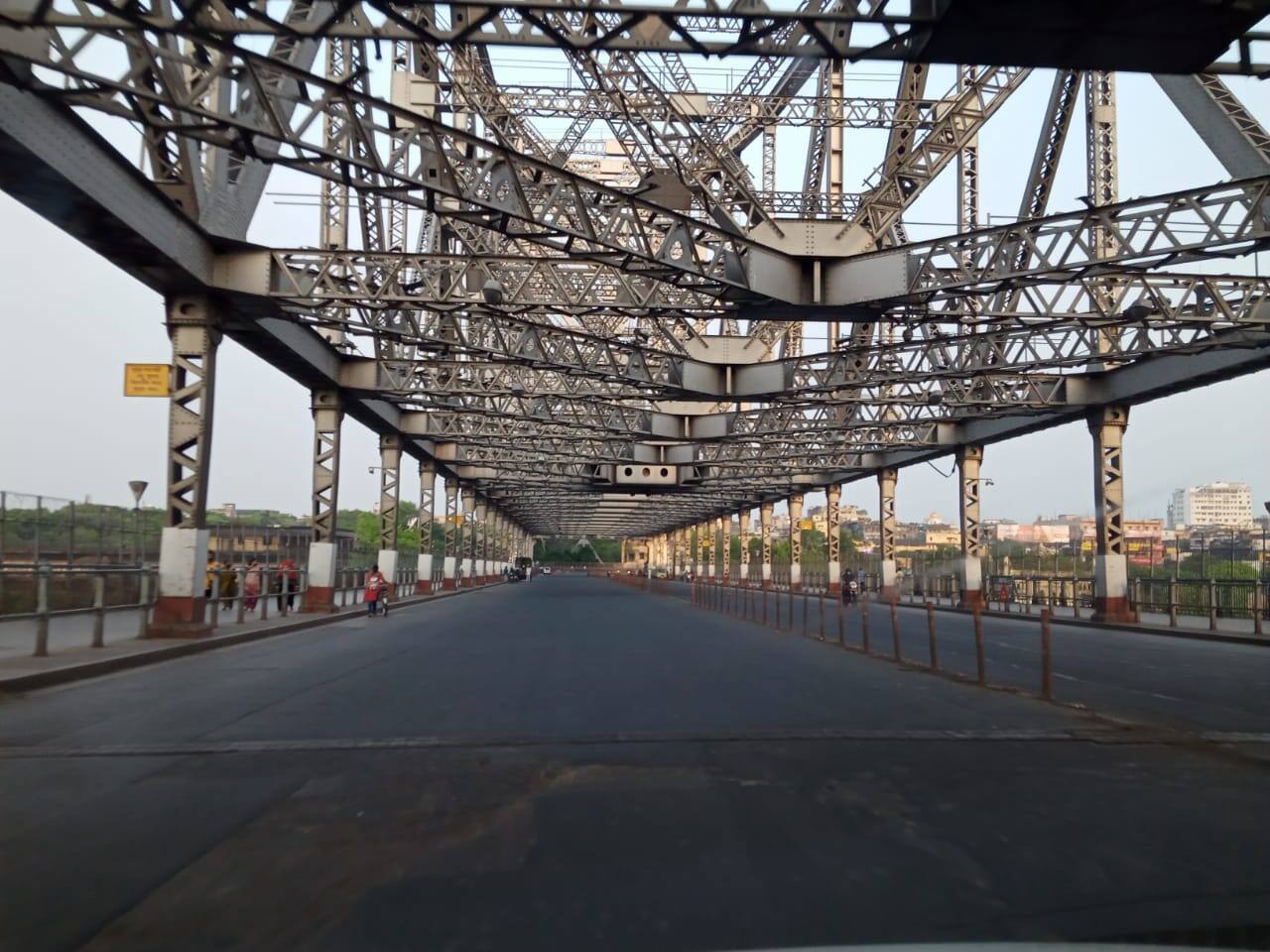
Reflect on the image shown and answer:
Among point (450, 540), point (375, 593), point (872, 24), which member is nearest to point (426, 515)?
point (450, 540)

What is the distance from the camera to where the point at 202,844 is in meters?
6.86

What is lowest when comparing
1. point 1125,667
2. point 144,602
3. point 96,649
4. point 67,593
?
point 1125,667

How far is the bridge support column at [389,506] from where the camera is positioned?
4050 centimetres

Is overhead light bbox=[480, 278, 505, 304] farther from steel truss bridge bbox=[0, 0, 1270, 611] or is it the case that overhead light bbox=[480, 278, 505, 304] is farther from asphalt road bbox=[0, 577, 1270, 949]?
asphalt road bbox=[0, 577, 1270, 949]

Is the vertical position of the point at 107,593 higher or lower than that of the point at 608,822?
higher

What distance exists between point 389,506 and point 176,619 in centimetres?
2139

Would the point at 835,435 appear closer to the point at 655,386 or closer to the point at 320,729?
the point at 655,386

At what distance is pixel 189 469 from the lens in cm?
2150

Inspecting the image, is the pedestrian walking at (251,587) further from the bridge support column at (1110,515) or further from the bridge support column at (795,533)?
the bridge support column at (795,533)

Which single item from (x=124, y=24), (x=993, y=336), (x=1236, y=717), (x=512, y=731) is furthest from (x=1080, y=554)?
(x=124, y=24)

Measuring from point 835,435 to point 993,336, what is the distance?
64.6ft

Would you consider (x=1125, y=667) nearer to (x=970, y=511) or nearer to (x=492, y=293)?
(x=492, y=293)

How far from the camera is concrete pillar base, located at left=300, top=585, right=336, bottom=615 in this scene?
32781mm

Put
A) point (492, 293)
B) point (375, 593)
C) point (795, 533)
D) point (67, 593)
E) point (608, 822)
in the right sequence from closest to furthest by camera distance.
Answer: point (608, 822) < point (492, 293) < point (67, 593) < point (375, 593) < point (795, 533)
